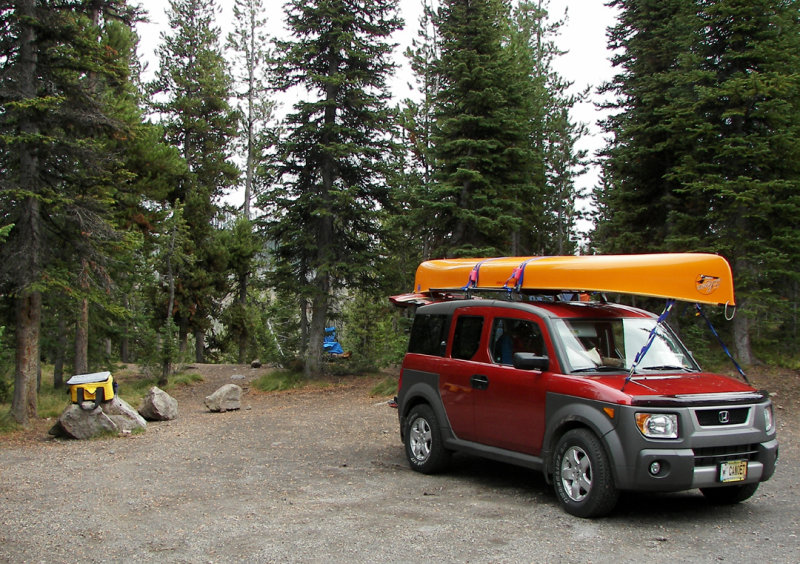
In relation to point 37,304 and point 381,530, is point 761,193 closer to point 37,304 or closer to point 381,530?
point 381,530

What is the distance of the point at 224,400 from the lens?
57.3 ft

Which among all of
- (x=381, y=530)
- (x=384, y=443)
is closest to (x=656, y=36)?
(x=384, y=443)

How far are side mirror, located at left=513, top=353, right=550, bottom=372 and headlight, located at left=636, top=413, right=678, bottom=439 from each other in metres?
1.18

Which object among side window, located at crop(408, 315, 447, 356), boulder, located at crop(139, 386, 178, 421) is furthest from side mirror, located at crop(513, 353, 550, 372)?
boulder, located at crop(139, 386, 178, 421)

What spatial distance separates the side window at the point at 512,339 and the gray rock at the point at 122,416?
342 inches

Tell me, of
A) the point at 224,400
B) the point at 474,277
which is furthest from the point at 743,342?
the point at 224,400

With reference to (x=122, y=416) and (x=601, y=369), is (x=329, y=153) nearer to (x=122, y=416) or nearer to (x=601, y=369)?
(x=122, y=416)

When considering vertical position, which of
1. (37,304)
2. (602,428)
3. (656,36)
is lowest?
(602,428)

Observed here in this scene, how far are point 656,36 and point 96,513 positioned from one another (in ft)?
67.2

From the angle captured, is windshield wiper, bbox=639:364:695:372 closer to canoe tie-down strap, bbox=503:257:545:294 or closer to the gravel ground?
the gravel ground

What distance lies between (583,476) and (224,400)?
12.5 m

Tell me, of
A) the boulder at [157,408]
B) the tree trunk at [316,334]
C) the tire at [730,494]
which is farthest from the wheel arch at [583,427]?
the tree trunk at [316,334]

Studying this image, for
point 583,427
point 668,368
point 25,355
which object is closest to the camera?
point 583,427

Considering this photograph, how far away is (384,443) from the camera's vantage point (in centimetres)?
1168
